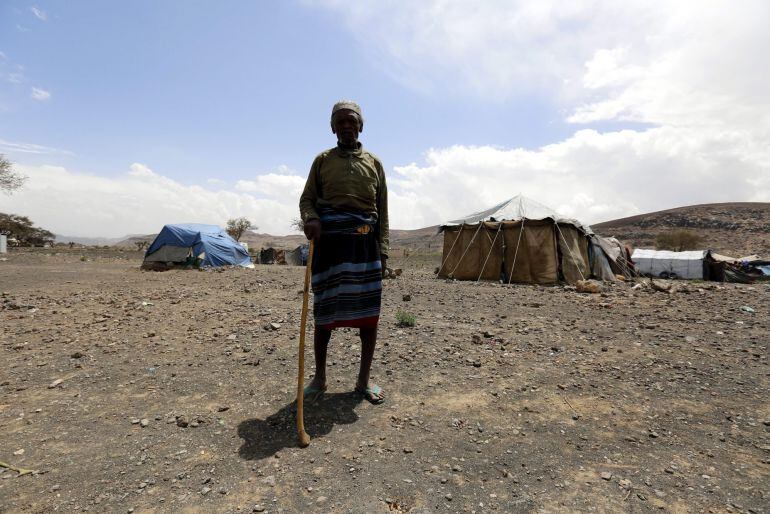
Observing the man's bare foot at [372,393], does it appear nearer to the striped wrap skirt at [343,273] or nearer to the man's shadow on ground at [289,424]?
the man's shadow on ground at [289,424]

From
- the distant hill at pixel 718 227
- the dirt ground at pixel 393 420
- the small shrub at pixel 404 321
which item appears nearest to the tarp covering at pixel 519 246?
the dirt ground at pixel 393 420

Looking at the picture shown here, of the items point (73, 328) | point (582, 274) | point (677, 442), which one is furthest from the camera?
point (582, 274)

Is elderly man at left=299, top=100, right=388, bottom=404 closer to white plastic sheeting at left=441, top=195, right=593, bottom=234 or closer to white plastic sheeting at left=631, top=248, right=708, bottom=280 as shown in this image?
white plastic sheeting at left=441, top=195, right=593, bottom=234

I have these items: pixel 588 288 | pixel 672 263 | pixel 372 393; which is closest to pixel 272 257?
pixel 588 288

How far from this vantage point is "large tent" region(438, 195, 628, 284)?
12070 millimetres

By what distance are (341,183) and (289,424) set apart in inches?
66.3

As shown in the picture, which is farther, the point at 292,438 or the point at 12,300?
the point at 12,300

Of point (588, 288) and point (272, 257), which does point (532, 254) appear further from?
point (272, 257)

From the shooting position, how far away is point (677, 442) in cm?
248

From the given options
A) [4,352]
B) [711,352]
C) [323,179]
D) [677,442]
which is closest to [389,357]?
[323,179]

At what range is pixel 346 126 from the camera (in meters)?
2.87

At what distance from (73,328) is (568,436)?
18.6ft

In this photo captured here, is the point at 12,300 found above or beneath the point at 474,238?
beneath

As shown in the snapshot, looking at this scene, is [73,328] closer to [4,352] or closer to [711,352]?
[4,352]
